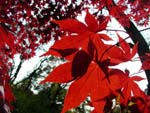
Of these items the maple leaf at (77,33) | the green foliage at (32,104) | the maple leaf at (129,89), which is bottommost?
the maple leaf at (129,89)

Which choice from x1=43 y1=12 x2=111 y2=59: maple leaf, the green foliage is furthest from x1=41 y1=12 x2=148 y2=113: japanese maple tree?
the green foliage

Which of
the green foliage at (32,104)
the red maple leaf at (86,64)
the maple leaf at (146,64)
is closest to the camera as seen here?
the red maple leaf at (86,64)

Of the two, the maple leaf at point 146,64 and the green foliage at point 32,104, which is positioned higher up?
the green foliage at point 32,104

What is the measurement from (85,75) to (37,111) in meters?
12.8

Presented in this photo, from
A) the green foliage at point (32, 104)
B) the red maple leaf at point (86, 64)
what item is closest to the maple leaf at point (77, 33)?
the red maple leaf at point (86, 64)

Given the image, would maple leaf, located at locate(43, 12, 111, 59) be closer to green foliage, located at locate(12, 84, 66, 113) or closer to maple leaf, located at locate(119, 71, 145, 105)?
maple leaf, located at locate(119, 71, 145, 105)

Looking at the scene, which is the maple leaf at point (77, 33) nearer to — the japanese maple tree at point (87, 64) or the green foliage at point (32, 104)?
the japanese maple tree at point (87, 64)

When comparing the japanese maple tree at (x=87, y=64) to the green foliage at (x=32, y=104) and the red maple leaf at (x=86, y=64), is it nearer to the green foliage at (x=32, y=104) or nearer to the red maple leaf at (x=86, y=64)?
the red maple leaf at (x=86, y=64)

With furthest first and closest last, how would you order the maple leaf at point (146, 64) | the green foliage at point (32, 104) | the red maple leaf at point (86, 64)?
the green foliage at point (32, 104)
the maple leaf at point (146, 64)
the red maple leaf at point (86, 64)

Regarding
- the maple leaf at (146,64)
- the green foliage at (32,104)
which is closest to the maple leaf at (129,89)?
the maple leaf at (146,64)

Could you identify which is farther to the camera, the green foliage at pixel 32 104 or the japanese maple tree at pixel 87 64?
the green foliage at pixel 32 104

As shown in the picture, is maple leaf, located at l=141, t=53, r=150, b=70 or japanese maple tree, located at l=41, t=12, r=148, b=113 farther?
maple leaf, located at l=141, t=53, r=150, b=70

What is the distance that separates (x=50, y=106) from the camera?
14484mm

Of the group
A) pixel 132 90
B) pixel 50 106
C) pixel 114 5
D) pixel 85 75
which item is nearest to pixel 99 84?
pixel 85 75
